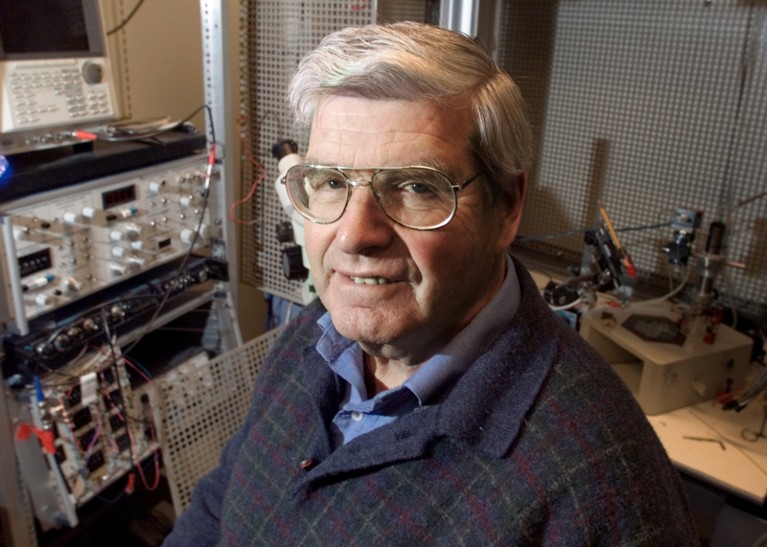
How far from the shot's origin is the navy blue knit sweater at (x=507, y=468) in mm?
821

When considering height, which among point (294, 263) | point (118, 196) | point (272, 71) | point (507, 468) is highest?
point (272, 71)

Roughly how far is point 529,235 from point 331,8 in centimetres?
105

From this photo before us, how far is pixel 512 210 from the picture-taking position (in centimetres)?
102

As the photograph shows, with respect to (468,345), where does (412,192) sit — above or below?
above

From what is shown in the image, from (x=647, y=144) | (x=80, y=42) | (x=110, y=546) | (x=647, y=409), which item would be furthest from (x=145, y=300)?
(x=647, y=144)

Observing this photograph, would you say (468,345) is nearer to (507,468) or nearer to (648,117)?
(507,468)

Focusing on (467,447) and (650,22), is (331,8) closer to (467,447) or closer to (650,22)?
(650,22)

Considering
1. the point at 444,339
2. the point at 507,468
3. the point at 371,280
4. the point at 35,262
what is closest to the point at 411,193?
the point at 371,280

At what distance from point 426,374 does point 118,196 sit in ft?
3.46

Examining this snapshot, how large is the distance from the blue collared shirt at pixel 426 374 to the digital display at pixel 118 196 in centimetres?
84

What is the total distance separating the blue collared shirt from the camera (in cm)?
98

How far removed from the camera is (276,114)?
7.09ft

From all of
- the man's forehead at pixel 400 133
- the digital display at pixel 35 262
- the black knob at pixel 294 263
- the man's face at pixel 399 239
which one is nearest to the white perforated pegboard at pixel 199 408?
the black knob at pixel 294 263

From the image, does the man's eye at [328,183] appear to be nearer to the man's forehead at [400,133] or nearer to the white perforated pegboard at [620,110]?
the man's forehead at [400,133]
